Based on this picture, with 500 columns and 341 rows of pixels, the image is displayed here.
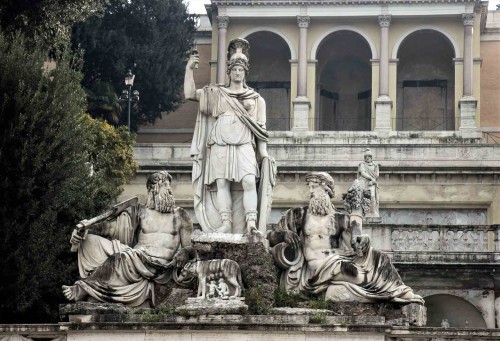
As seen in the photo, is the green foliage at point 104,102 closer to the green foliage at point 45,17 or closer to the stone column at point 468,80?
the green foliage at point 45,17

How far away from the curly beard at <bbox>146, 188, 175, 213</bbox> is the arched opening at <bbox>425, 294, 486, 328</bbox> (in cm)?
1437

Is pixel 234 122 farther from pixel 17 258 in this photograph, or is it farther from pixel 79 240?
pixel 17 258

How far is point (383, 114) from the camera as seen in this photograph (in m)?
66.4

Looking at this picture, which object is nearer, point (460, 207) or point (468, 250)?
point (468, 250)

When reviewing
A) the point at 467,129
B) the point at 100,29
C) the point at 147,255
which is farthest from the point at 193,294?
the point at 467,129

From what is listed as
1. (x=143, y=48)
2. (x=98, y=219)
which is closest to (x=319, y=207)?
(x=98, y=219)

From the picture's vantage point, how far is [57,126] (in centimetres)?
2981

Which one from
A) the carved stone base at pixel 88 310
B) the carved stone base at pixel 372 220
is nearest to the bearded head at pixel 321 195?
the carved stone base at pixel 88 310

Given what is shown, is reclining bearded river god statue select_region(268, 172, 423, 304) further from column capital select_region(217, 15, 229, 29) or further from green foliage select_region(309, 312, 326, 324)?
column capital select_region(217, 15, 229, 29)

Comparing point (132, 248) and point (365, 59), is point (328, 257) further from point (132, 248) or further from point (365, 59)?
point (365, 59)

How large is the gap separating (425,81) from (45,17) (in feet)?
119

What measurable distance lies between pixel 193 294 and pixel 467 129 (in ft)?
153

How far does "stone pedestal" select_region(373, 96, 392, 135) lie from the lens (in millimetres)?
65750

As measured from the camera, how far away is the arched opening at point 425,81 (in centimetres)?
6988
